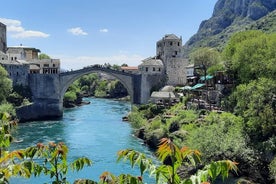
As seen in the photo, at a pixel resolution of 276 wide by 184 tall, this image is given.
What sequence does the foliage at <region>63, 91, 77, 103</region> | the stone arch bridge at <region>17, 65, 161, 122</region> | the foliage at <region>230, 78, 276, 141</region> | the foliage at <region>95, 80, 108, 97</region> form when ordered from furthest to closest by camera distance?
the foliage at <region>95, 80, 108, 97</region> < the foliage at <region>63, 91, 77, 103</region> < the stone arch bridge at <region>17, 65, 161, 122</region> < the foliage at <region>230, 78, 276, 141</region>

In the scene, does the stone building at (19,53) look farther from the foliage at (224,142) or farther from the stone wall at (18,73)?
the foliage at (224,142)

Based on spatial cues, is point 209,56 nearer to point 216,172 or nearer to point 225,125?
point 225,125

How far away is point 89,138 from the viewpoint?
46.6 m

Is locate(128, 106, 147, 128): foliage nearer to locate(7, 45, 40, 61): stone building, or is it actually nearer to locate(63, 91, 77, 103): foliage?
locate(63, 91, 77, 103): foliage

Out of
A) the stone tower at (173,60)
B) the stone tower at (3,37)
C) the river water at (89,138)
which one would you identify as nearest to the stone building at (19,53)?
the stone tower at (3,37)

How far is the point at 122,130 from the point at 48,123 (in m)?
14.3

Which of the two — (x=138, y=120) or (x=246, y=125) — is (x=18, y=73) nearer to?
(x=138, y=120)

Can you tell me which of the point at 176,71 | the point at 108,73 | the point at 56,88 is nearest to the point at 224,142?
the point at 176,71

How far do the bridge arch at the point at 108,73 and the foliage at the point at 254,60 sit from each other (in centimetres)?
3081

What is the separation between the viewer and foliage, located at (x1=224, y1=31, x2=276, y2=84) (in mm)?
35575

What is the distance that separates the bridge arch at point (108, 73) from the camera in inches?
2827

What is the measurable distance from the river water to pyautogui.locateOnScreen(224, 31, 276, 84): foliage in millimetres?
12532

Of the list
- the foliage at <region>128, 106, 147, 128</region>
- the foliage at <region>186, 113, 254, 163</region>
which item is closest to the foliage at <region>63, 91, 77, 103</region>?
the foliage at <region>128, 106, 147, 128</region>

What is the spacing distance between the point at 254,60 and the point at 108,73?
130 ft
